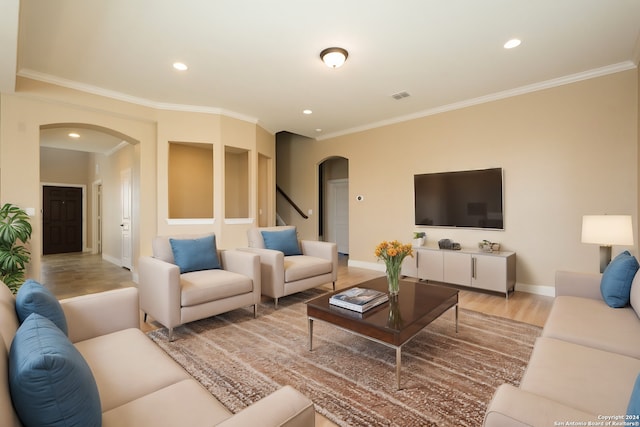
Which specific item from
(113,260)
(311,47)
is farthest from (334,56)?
(113,260)

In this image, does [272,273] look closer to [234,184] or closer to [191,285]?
[191,285]

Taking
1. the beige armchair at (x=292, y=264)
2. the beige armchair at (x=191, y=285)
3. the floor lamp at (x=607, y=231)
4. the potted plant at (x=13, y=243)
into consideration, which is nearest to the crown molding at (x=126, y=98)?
the potted plant at (x=13, y=243)

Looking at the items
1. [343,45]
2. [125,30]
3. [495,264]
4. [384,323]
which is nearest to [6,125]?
[125,30]

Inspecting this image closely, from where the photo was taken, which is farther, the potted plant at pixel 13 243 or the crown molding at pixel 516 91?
the crown molding at pixel 516 91

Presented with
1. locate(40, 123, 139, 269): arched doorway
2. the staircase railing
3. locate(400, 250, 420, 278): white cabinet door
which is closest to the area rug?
locate(400, 250, 420, 278): white cabinet door

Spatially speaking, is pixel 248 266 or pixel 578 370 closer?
pixel 578 370

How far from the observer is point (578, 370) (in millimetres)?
1297

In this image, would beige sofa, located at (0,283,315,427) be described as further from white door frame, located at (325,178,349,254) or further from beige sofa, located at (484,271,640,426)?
white door frame, located at (325,178,349,254)

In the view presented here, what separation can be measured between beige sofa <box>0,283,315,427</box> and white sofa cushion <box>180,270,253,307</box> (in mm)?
763

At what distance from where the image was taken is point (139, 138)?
448 cm

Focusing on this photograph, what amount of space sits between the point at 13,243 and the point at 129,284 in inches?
63.3

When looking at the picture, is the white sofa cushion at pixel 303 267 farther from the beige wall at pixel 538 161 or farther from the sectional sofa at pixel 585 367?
the sectional sofa at pixel 585 367

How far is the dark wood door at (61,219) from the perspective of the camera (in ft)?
26.1

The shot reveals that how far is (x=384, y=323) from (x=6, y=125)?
451 cm
